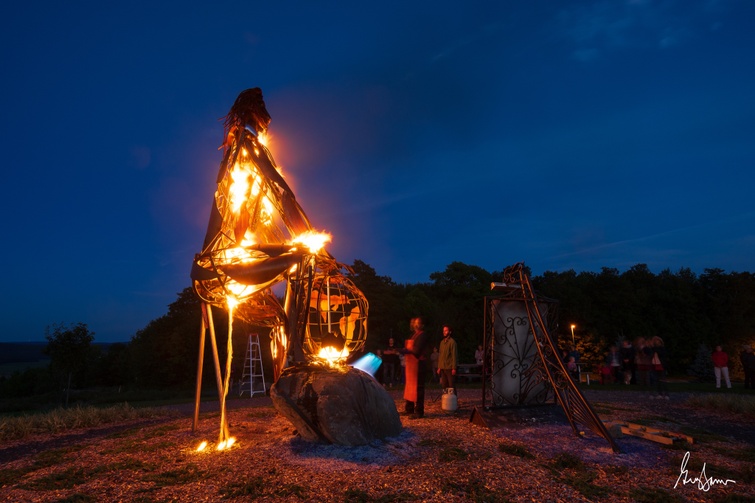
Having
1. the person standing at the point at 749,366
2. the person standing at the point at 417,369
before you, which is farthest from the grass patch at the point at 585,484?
the person standing at the point at 749,366

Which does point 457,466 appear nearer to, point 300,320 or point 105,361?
point 300,320

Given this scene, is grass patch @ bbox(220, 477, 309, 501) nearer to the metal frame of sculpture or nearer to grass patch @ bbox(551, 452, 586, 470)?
grass patch @ bbox(551, 452, 586, 470)

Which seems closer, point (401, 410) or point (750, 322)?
point (401, 410)

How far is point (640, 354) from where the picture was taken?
14031 mm

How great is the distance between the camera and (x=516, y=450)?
5.98 meters

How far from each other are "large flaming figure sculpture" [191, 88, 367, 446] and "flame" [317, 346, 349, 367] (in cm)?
2

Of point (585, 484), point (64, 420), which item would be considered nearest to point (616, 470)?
point (585, 484)

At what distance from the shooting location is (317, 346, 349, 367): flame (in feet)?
23.0

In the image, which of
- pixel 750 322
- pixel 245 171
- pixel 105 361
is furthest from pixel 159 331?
pixel 750 322

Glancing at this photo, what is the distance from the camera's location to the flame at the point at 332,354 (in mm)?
7016

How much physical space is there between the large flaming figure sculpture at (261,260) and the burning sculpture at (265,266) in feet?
0.05

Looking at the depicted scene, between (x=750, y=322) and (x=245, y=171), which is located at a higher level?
(x=245, y=171)

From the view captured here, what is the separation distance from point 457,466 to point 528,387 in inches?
159

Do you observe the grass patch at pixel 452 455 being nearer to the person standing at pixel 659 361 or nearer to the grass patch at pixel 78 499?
the grass patch at pixel 78 499
